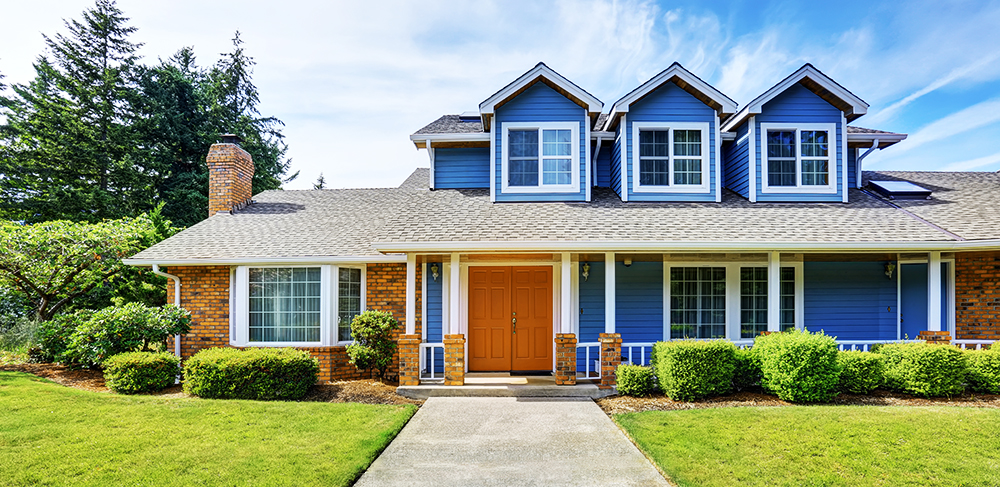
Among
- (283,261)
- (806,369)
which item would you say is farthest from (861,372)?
(283,261)

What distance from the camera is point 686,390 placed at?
23.1 ft

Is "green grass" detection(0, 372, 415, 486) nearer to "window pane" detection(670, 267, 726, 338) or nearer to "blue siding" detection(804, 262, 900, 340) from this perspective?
"window pane" detection(670, 267, 726, 338)

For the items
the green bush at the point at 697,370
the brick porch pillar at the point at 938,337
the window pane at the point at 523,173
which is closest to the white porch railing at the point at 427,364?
the window pane at the point at 523,173

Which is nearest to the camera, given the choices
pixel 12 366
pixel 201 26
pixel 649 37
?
pixel 201 26

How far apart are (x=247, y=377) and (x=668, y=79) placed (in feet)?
32.0

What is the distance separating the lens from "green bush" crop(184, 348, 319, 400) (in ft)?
24.3

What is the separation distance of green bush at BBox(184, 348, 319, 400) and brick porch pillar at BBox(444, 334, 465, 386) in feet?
7.78

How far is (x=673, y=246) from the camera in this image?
307 inches

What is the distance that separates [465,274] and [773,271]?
18.9 feet

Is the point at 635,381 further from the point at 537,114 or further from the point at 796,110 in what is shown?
the point at 796,110

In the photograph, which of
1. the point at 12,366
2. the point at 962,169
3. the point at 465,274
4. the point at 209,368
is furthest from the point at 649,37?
the point at 12,366

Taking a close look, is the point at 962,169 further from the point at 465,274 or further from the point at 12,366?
the point at 12,366

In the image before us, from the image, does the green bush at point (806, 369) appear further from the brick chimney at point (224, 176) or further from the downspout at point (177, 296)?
the brick chimney at point (224, 176)

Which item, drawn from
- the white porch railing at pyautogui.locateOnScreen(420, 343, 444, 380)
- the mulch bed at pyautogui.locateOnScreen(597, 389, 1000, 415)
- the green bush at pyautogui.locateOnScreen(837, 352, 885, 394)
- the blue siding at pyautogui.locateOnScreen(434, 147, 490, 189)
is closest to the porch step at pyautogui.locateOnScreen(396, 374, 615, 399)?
the mulch bed at pyautogui.locateOnScreen(597, 389, 1000, 415)
